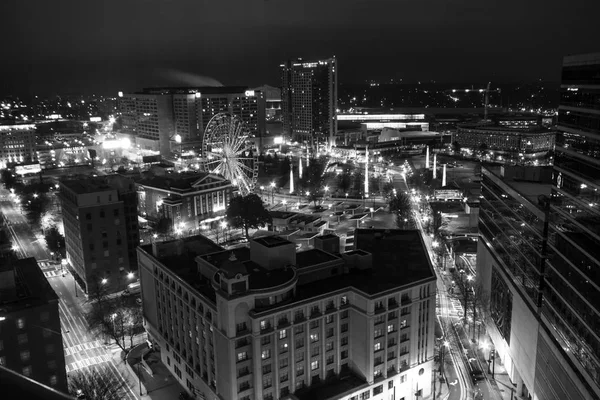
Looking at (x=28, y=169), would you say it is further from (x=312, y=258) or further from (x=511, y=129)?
(x=511, y=129)

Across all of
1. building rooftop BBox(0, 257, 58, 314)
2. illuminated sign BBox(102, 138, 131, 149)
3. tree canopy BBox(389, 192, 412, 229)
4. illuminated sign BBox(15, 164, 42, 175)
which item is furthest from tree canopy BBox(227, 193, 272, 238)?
illuminated sign BBox(102, 138, 131, 149)

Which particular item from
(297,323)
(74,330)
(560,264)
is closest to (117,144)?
(74,330)

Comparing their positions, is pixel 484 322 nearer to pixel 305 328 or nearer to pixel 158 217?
pixel 305 328

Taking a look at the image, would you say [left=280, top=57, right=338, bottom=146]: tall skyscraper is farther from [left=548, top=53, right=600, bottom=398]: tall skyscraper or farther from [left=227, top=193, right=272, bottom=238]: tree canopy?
[left=548, top=53, right=600, bottom=398]: tall skyscraper

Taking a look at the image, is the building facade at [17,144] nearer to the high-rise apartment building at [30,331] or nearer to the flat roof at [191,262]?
the flat roof at [191,262]

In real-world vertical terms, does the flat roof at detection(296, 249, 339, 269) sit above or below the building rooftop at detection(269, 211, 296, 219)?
above
